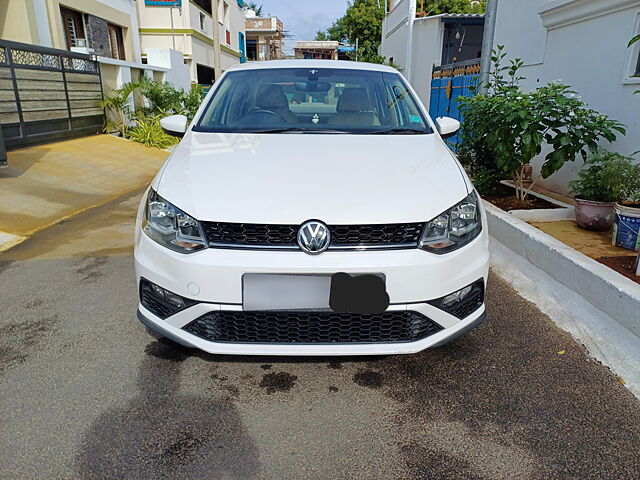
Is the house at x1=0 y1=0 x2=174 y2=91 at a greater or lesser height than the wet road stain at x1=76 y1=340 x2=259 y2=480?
greater

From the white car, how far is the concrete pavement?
3170 millimetres

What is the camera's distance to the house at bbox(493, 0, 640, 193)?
15.3ft

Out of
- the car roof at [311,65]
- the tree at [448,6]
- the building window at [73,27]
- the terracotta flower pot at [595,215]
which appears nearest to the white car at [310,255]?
the car roof at [311,65]

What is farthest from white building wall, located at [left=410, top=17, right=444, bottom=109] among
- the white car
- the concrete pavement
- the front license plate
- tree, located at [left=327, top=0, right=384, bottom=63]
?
tree, located at [left=327, top=0, right=384, bottom=63]

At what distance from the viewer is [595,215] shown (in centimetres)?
418

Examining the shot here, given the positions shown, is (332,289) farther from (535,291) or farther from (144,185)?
(144,185)

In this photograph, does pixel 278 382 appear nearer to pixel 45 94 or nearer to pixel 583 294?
Answer: pixel 583 294

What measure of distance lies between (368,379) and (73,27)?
1365cm

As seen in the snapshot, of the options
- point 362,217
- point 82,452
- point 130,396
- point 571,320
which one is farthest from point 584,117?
point 82,452

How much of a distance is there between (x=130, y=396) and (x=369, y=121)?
2.21 metres

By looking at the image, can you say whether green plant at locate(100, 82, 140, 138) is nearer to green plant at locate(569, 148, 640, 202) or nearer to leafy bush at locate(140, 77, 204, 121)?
leafy bush at locate(140, 77, 204, 121)

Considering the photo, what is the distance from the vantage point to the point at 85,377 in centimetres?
241

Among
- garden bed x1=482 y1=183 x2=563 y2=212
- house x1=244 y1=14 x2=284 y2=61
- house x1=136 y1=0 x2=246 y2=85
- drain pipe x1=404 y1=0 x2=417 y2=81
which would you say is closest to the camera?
garden bed x1=482 y1=183 x2=563 y2=212

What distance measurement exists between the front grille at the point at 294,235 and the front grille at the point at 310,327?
31 centimetres
